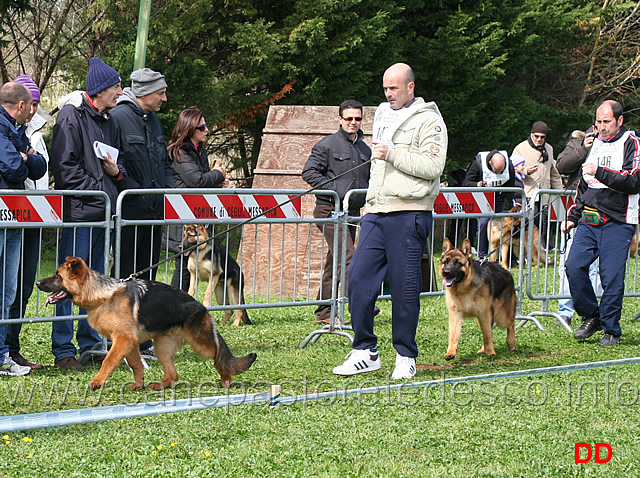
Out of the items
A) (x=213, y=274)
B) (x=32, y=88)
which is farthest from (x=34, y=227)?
(x=213, y=274)

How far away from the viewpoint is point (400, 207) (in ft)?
19.7

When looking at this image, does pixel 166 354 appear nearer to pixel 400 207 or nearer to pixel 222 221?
pixel 222 221

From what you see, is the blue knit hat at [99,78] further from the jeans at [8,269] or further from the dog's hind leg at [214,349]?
the dog's hind leg at [214,349]

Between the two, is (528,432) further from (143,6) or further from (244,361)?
(143,6)

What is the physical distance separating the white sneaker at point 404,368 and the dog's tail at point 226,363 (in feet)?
3.55

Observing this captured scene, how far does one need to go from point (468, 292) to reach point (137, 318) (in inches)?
113

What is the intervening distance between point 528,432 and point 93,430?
244cm

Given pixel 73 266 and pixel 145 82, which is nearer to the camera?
pixel 73 266

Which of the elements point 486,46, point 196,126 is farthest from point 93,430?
point 486,46

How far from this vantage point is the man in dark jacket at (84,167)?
20.9 ft

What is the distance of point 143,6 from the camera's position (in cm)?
1173

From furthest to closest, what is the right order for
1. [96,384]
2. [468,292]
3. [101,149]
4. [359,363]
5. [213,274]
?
[213,274], [468,292], [101,149], [359,363], [96,384]

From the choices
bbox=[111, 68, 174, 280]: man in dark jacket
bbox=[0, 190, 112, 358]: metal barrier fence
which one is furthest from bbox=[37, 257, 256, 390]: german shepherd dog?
bbox=[111, 68, 174, 280]: man in dark jacket

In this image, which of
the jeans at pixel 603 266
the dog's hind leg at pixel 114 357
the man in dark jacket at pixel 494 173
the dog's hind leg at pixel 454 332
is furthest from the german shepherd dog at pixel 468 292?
the man in dark jacket at pixel 494 173
